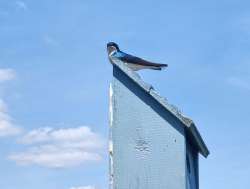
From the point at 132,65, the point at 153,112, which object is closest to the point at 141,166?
A: the point at 153,112

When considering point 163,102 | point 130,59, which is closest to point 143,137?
point 163,102

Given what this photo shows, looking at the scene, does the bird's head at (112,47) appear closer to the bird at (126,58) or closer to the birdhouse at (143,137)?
the bird at (126,58)

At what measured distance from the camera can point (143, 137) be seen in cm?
548

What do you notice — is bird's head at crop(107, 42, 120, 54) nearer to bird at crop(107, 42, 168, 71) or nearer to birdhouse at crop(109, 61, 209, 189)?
bird at crop(107, 42, 168, 71)

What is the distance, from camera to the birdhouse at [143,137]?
536cm

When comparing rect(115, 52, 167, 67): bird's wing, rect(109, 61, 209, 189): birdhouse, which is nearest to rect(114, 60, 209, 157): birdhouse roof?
rect(109, 61, 209, 189): birdhouse

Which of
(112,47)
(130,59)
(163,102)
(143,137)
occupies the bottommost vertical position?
(143,137)

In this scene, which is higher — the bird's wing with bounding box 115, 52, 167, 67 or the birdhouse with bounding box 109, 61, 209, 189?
the bird's wing with bounding box 115, 52, 167, 67

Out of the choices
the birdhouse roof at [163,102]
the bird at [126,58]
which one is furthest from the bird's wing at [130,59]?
the birdhouse roof at [163,102]

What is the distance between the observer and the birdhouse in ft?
17.6

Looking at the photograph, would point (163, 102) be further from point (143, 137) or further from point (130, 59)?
point (130, 59)

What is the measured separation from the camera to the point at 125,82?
5664 millimetres

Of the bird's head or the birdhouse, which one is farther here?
the bird's head

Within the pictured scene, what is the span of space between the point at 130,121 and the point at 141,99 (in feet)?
0.78
